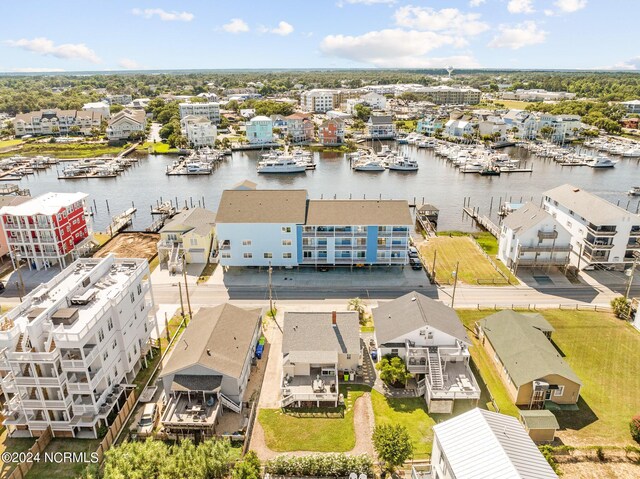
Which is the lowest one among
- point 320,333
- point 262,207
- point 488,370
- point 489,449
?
point 488,370

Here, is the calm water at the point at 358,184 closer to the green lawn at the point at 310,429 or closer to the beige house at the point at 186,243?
the beige house at the point at 186,243

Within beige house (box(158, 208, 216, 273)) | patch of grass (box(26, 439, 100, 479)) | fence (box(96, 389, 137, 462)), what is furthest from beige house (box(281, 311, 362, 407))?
beige house (box(158, 208, 216, 273))

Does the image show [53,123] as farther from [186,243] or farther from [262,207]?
[262,207]

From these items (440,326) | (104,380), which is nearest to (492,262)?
(440,326)

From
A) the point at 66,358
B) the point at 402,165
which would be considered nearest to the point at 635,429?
the point at 66,358

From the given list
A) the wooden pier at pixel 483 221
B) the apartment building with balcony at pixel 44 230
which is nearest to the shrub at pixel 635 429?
the wooden pier at pixel 483 221
